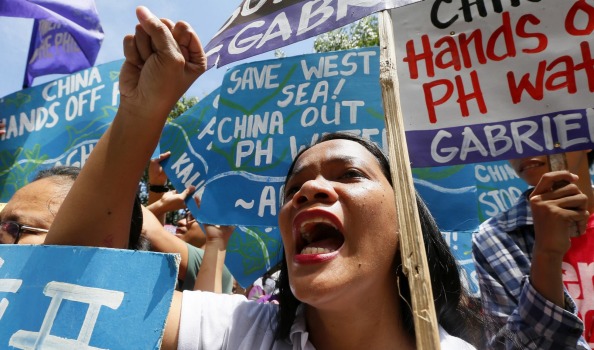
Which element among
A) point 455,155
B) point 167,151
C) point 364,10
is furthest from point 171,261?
point 167,151

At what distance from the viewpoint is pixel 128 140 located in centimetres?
126

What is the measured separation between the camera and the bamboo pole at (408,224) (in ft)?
2.98

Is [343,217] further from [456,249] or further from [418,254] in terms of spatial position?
[456,249]

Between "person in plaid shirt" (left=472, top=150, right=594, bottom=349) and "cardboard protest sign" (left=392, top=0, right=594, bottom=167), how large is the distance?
245 mm

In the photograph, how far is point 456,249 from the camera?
2686 millimetres

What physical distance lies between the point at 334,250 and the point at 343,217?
0.34 ft

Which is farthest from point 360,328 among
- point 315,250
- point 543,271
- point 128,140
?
point 128,140

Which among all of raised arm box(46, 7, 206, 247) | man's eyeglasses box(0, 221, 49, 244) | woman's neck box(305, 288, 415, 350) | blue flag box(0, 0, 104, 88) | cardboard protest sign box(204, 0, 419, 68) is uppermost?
blue flag box(0, 0, 104, 88)

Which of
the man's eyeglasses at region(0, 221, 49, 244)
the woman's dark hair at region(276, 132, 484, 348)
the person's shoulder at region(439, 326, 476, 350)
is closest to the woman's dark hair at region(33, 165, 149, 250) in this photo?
the man's eyeglasses at region(0, 221, 49, 244)

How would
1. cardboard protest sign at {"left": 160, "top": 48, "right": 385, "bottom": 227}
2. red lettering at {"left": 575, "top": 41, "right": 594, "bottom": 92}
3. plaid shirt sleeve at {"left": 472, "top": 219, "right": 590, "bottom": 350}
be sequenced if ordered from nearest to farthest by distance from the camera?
plaid shirt sleeve at {"left": 472, "top": 219, "right": 590, "bottom": 350}
red lettering at {"left": 575, "top": 41, "right": 594, "bottom": 92}
cardboard protest sign at {"left": 160, "top": 48, "right": 385, "bottom": 227}

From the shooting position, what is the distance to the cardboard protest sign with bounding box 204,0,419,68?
1.37m

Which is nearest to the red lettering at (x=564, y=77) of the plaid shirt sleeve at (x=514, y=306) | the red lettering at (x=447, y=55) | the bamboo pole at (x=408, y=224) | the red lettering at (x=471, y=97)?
the red lettering at (x=471, y=97)

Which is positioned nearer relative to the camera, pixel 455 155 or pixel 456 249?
pixel 455 155

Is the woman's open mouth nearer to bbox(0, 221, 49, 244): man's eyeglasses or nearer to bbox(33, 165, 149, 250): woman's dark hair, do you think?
bbox(33, 165, 149, 250): woman's dark hair
